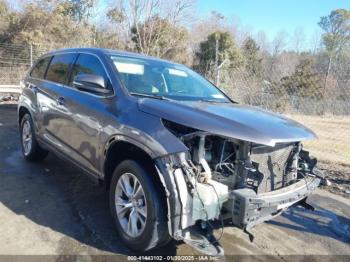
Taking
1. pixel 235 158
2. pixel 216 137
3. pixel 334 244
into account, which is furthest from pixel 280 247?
pixel 216 137

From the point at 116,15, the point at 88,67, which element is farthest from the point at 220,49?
the point at 88,67

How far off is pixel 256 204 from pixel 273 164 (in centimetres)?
65

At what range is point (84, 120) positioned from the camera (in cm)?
402

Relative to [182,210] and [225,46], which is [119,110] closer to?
[182,210]

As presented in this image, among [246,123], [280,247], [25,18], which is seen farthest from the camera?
[25,18]

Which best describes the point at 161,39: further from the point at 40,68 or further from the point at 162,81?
the point at 162,81

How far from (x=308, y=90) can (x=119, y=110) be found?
11226 mm

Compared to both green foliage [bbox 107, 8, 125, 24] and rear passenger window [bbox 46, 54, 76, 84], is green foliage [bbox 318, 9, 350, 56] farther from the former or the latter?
rear passenger window [bbox 46, 54, 76, 84]

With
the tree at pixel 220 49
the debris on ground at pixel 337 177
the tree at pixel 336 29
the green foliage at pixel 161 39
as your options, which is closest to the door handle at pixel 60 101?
the debris on ground at pixel 337 177

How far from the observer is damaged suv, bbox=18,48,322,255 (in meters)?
2.92

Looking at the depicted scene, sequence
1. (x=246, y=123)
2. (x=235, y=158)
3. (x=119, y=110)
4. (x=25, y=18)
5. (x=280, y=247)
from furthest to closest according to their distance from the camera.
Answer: (x=25, y=18) → (x=280, y=247) → (x=119, y=110) → (x=235, y=158) → (x=246, y=123)

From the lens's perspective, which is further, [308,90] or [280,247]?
[308,90]

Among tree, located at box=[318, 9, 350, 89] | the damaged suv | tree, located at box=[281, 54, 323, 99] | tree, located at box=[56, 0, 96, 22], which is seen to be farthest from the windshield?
tree, located at box=[318, 9, 350, 89]

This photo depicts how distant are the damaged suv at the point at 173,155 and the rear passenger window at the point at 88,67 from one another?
19 millimetres
